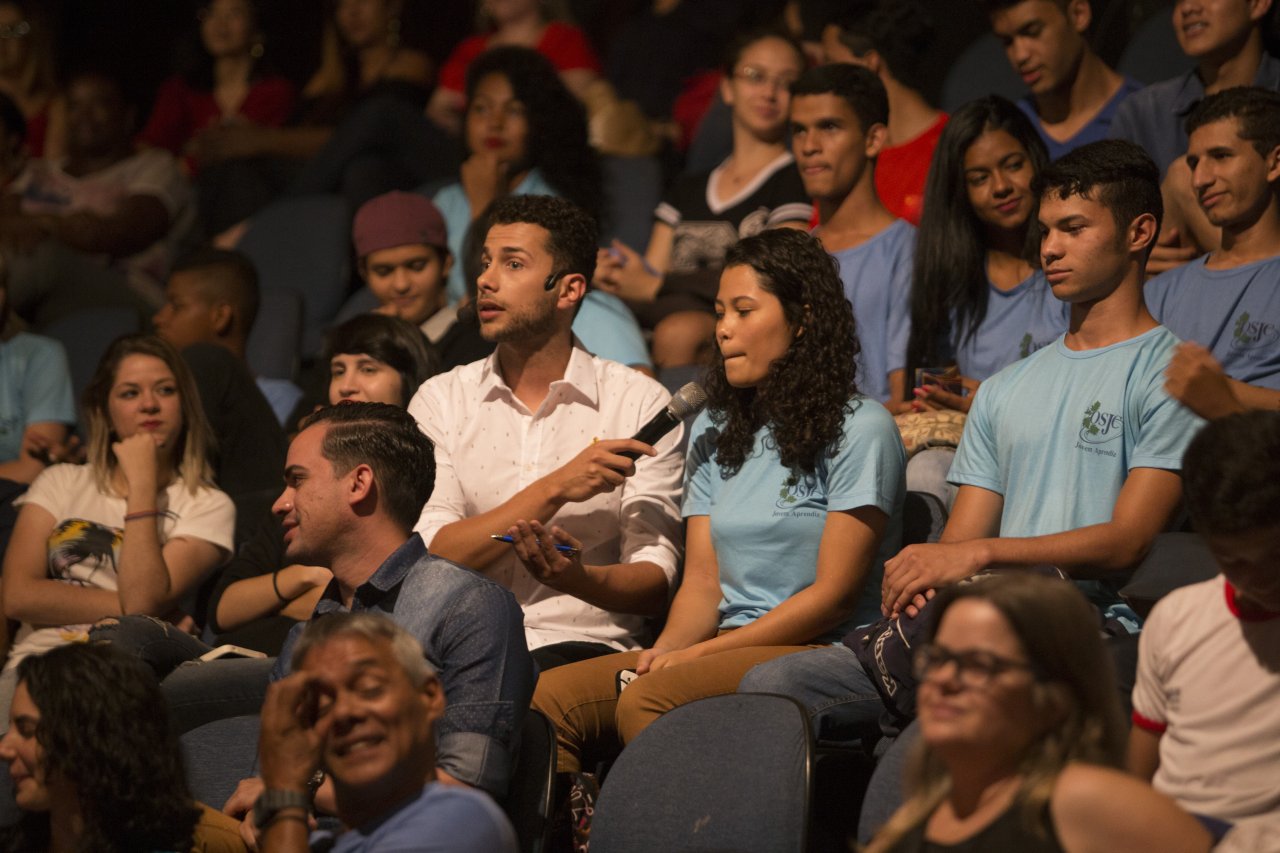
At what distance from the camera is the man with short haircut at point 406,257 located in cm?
501

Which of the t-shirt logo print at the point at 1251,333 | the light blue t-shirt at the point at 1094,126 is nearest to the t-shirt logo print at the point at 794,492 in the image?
the t-shirt logo print at the point at 1251,333

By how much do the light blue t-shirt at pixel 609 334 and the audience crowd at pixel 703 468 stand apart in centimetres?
3

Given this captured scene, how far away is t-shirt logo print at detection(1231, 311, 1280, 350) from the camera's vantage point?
3.53 metres

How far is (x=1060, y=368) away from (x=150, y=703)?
1.85 meters

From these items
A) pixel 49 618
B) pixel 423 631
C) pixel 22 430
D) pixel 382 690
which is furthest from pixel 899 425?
pixel 22 430

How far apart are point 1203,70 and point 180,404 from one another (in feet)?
9.53

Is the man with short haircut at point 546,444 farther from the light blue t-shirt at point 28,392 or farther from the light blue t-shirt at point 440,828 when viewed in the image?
the light blue t-shirt at point 28,392

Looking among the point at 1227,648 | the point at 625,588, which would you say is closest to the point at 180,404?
the point at 625,588

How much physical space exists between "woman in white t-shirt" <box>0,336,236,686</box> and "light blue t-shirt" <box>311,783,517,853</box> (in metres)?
1.76

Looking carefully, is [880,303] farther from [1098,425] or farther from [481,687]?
[481,687]

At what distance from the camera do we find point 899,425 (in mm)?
3852

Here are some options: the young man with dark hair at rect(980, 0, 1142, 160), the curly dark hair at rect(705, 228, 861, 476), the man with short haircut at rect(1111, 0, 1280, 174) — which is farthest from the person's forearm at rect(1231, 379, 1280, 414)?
the young man with dark hair at rect(980, 0, 1142, 160)

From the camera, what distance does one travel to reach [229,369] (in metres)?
4.70

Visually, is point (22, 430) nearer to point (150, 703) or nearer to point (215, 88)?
point (150, 703)
